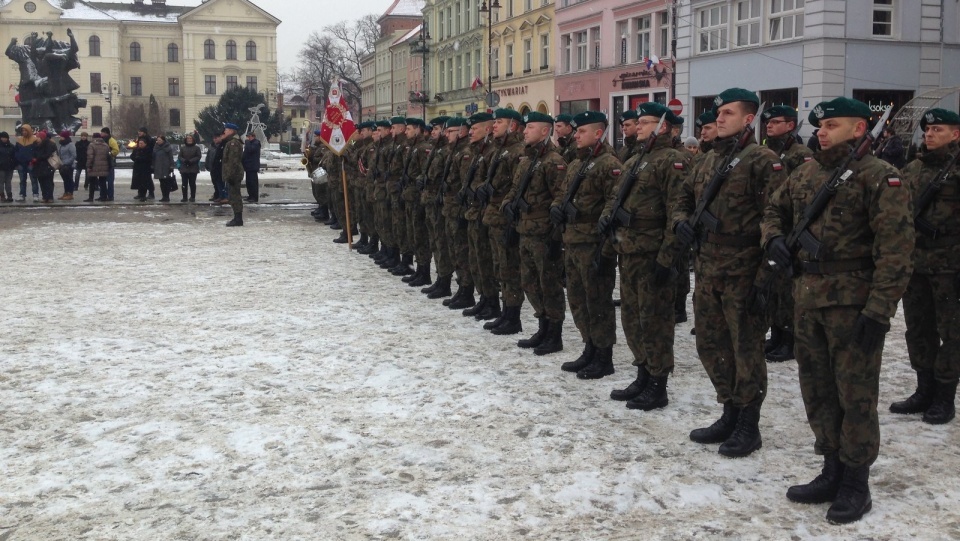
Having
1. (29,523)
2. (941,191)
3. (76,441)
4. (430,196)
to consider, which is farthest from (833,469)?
(430,196)

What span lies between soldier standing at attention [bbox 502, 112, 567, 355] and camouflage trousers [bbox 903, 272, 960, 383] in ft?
9.06

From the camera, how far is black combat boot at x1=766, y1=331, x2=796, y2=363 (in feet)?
25.0

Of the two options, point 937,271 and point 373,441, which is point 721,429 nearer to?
point 937,271

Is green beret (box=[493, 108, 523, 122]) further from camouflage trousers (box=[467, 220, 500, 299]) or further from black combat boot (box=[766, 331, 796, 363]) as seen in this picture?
black combat boot (box=[766, 331, 796, 363])

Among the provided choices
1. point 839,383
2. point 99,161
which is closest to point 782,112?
point 839,383

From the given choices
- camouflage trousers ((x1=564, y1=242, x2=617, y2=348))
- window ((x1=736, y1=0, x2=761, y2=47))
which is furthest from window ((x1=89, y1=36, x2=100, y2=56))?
camouflage trousers ((x1=564, y1=242, x2=617, y2=348))

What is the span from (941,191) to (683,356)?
259cm

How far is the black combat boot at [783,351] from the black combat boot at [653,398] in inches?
68.7

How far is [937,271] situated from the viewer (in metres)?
5.86

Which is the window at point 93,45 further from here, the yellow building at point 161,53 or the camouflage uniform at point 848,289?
the camouflage uniform at point 848,289

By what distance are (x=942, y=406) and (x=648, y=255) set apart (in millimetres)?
2077

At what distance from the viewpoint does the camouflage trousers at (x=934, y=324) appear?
588 centimetres

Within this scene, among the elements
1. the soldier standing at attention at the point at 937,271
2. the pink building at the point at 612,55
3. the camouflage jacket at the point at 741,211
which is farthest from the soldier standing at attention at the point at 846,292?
the pink building at the point at 612,55

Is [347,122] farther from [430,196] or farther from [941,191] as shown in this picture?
[941,191]
